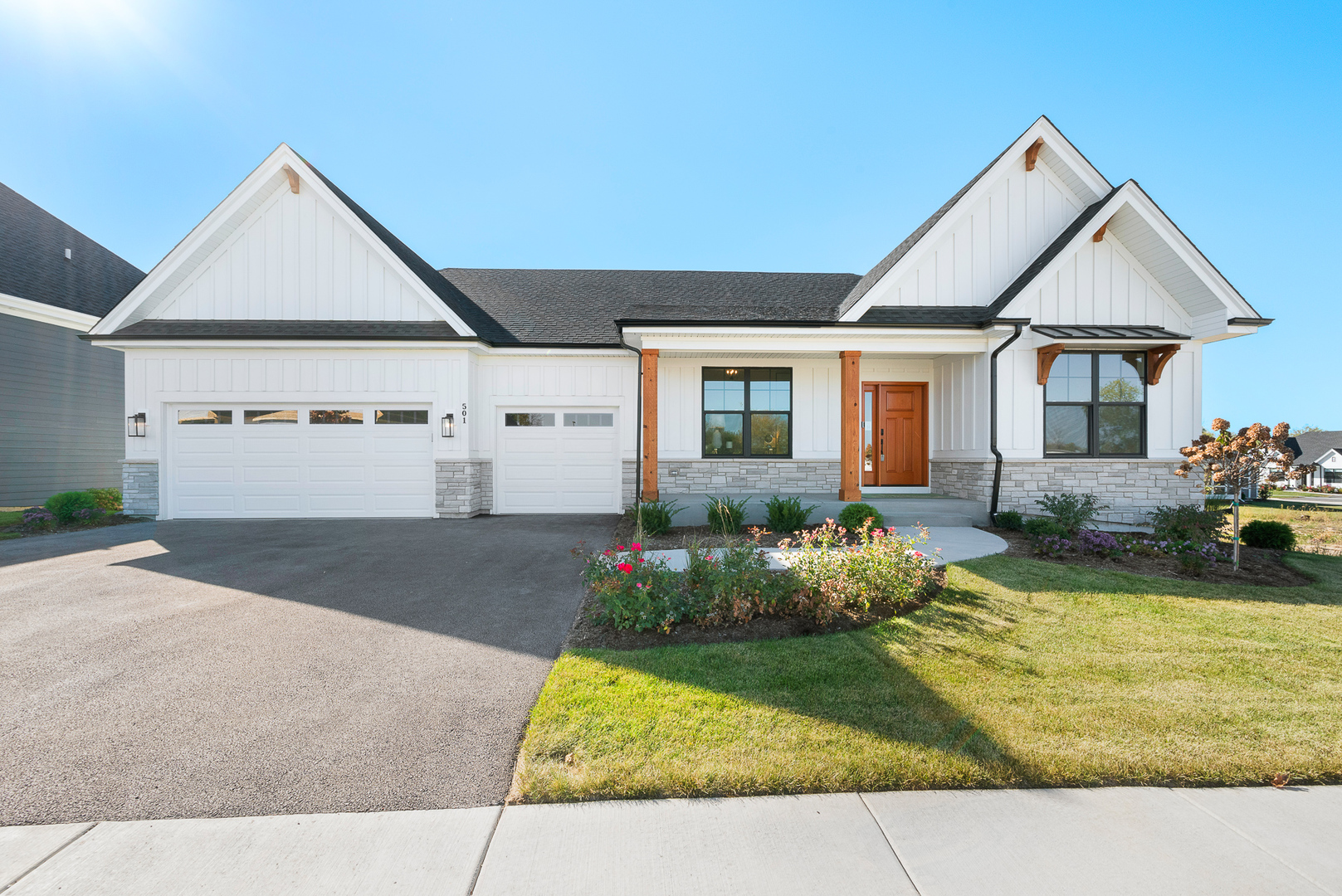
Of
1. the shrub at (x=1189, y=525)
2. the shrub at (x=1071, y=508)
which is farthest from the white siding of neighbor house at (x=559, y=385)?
the shrub at (x=1189, y=525)

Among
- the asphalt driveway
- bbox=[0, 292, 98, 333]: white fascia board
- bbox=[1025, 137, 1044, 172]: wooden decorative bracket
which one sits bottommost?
the asphalt driveway

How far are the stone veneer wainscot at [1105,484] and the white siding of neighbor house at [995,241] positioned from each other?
3.29 m

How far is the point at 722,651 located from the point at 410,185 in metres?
16.7

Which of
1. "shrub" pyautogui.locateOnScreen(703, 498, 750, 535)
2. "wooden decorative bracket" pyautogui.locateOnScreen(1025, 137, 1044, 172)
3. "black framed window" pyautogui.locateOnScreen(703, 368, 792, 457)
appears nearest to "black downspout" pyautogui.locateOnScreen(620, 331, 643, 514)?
"shrub" pyautogui.locateOnScreen(703, 498, 750, 535)

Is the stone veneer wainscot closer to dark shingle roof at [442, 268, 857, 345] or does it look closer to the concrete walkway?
the concrete walkway

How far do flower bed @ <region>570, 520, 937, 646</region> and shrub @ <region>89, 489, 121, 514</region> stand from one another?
11.9 metres

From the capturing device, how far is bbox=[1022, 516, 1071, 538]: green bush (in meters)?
7.62

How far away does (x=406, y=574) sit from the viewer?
6.35 metres

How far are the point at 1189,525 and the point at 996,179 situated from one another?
660cm

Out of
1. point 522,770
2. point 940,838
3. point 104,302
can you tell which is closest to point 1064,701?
point 940,838

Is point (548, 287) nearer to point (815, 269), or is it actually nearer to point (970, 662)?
point (815, 269)

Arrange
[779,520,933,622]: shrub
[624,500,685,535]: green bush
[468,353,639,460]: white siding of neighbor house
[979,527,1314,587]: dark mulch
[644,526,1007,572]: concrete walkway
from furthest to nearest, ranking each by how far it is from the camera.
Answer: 1. [468,353,639,460]: white siding of neighbor house
2. [624,500,685,535]: green bush
3. [644,526,1007,572]: concrete walkway
4. [979,527,1314,587]: dark mulch
5. [779,520,933,622]: shrub

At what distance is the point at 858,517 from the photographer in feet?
27.2

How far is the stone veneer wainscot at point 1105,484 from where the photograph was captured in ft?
31.2
